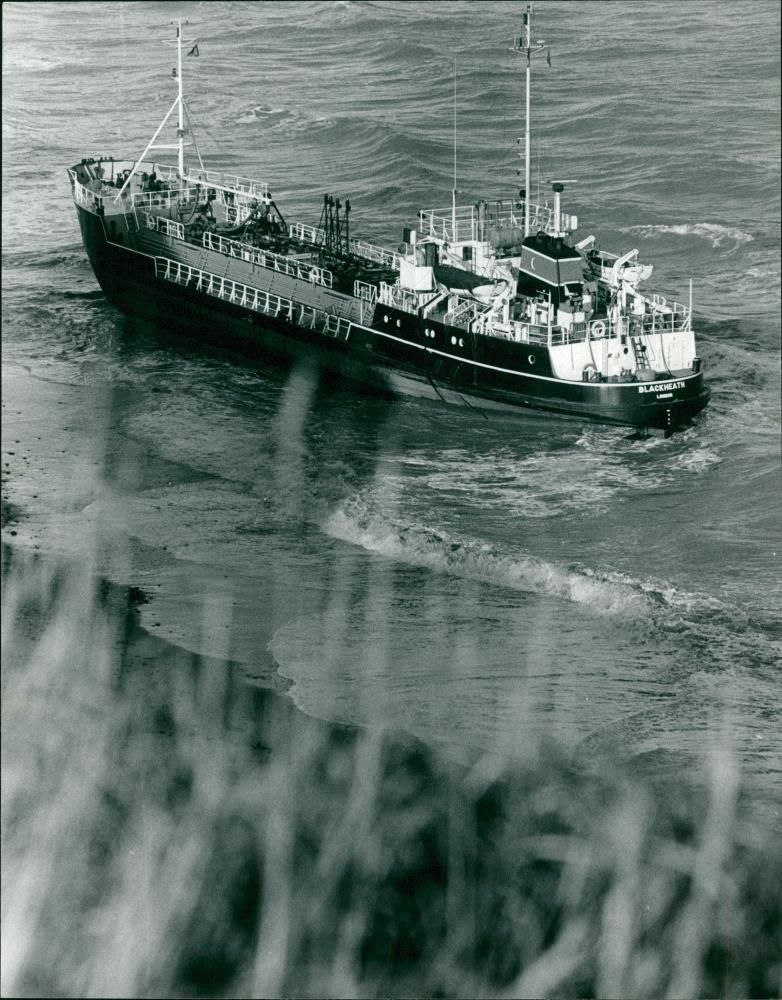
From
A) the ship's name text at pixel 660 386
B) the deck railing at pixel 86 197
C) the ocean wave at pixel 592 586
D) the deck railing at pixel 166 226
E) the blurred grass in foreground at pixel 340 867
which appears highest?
the deck railing at pixel 86 197

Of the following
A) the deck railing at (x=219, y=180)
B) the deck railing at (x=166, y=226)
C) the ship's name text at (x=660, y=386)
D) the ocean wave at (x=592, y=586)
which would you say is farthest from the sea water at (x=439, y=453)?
the deck railing at (x=166, y=226)

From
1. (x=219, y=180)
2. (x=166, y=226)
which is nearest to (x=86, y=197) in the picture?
(x=166, y=226)

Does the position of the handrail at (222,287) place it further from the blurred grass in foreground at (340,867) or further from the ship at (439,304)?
the blurred grass in foreground at (340,867)

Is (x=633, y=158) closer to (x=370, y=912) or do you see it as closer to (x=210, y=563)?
(x=210, y=563)

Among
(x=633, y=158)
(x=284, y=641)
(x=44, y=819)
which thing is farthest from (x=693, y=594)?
(x=633, y=158)

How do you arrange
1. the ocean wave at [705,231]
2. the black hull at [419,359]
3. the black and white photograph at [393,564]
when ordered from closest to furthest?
the black and white photograph at [393,564]
the black hull at [419,359]
the ocean wave at [705,231]

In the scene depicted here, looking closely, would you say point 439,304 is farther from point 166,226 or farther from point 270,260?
point 166,226

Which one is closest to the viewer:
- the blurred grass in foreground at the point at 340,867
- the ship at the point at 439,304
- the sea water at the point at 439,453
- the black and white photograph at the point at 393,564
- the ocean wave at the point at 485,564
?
the blurred grass in foreground at the point at 340,867
